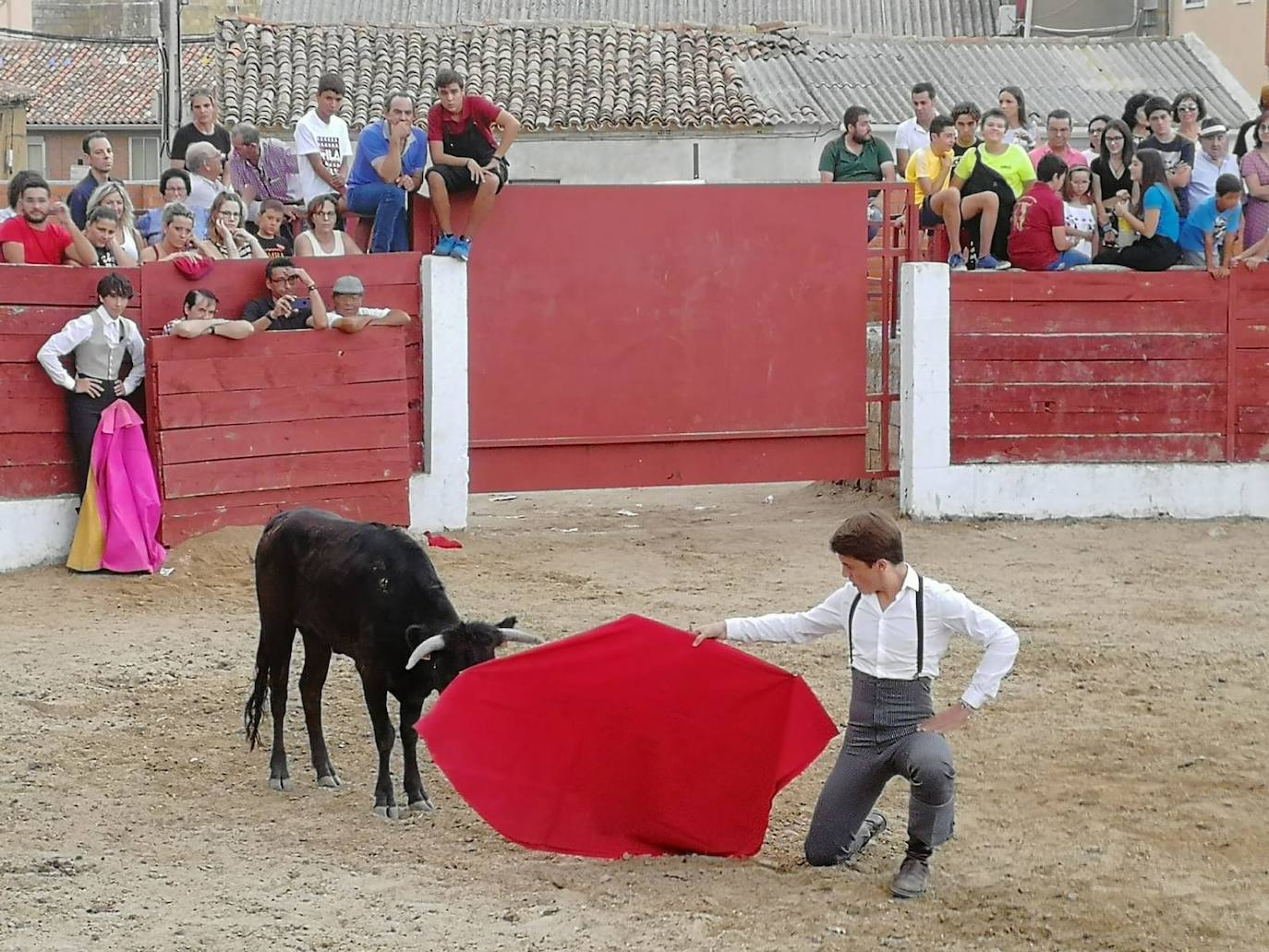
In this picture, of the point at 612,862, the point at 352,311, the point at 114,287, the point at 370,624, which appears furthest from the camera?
the point at 352,311

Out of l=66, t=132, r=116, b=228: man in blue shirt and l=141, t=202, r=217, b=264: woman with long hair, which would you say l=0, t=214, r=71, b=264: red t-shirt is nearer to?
l=66, t=132, r=116, b=228: man in blue shirt

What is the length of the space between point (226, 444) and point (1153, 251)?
591 cm

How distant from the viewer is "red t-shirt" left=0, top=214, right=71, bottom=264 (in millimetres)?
9211

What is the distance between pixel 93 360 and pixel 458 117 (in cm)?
241

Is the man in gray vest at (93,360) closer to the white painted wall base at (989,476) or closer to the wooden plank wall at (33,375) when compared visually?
the wooden plank wall at (33,375)

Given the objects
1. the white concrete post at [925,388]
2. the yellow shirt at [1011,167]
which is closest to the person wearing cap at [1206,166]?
the yellow shirt at [1011,167]

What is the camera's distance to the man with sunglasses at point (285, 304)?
958 centimetres

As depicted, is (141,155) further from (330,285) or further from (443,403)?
(330,285)

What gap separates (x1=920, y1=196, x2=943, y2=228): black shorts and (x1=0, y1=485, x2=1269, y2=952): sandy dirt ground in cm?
251

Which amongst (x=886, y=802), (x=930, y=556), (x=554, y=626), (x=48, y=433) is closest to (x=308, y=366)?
(x=48, y=433)

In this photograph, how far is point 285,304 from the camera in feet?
31.5

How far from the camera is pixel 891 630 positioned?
473cm

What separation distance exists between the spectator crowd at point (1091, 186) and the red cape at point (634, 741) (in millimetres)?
6422

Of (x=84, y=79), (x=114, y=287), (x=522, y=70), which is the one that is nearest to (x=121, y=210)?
(x=114, y=287)
